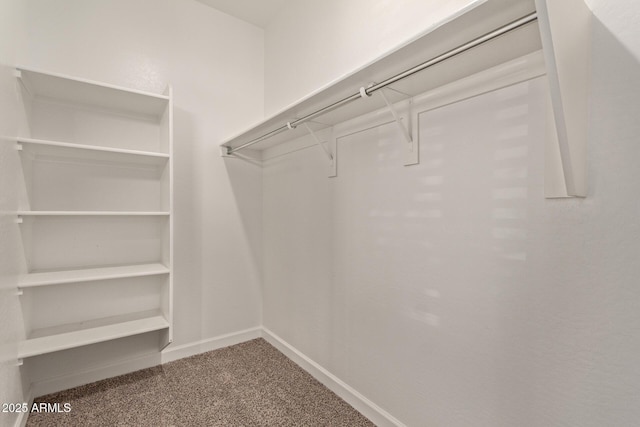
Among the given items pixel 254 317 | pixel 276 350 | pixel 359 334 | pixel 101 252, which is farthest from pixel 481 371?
pixel 101 252

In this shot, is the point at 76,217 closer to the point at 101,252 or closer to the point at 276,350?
the point at 101,252

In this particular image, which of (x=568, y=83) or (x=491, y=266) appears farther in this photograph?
(x=491, y=266)

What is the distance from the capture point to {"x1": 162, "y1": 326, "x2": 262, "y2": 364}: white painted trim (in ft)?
7.36

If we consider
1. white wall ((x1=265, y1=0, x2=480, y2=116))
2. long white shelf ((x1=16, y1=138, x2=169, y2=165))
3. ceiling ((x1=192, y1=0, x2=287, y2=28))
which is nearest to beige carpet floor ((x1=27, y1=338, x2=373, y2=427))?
long white shelf ((x1=16, y1=138, x2=169, y2=165))

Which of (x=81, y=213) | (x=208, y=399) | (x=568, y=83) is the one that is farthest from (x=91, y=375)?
(x=568, y=83)

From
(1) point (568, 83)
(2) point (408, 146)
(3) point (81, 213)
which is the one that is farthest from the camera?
(3) point (81, 213)

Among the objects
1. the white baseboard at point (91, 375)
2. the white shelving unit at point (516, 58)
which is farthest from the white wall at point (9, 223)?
the white shelving unit at point (516, 58)

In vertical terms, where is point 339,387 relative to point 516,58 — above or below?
below

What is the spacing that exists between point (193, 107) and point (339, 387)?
229 centimetres

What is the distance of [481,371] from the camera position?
114 centimetres

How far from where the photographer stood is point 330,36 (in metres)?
1.93

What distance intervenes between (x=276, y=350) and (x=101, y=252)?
1470 mm

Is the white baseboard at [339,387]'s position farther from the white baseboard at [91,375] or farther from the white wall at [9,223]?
the white wall at [9,223]

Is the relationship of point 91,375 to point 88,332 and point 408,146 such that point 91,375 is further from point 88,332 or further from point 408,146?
point 408,146
